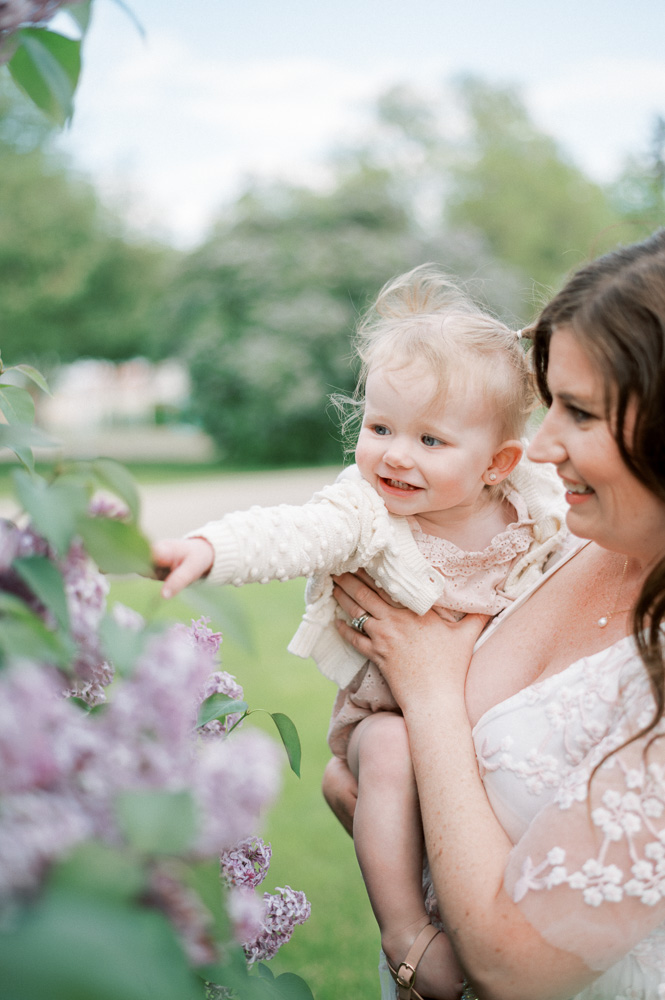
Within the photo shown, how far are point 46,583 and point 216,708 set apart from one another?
47cm

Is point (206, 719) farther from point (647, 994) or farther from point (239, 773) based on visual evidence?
point (647, 994)

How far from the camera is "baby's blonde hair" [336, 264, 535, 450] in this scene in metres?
1.62

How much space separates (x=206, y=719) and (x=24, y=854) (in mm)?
560

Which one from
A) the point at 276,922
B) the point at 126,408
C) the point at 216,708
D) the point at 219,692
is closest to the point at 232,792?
the point at 216,708

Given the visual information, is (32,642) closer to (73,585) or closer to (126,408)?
(73,585)

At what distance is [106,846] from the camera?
501 mm

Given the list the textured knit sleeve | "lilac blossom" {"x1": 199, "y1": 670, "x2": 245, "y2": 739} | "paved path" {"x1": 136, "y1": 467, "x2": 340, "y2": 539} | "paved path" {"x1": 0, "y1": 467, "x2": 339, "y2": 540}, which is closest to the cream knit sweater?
the textured knit sleeve

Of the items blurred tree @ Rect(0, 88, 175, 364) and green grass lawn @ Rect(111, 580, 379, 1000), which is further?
blurred tree @ Rect(0, 88, 175, 364)

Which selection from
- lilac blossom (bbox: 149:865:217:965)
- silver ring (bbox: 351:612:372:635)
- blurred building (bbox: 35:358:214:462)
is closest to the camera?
lilac blossom (bbox: 149:865:217:965)

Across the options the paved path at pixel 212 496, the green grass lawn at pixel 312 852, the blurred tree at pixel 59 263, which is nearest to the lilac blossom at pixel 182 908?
the green grass lawn at pixel 312 852

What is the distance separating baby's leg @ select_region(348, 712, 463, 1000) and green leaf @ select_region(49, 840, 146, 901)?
38.5 inches

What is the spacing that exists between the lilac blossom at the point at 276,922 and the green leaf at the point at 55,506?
0.71m

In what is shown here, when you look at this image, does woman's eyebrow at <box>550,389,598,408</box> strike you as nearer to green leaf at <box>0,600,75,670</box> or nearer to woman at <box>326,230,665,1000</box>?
woman at <box>326,230,665,1000</box>

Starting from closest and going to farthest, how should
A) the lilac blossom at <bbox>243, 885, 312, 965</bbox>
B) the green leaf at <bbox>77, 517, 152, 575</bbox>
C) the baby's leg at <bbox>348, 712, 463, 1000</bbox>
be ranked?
the green leaf at <bbox>77, 517, 152, 575</bbox>
the lilac blossom at <bbox>243, 885, 312, 965</bbox>
the baby's leg at <bbox>348, 712, 463, 1000</bbox>
